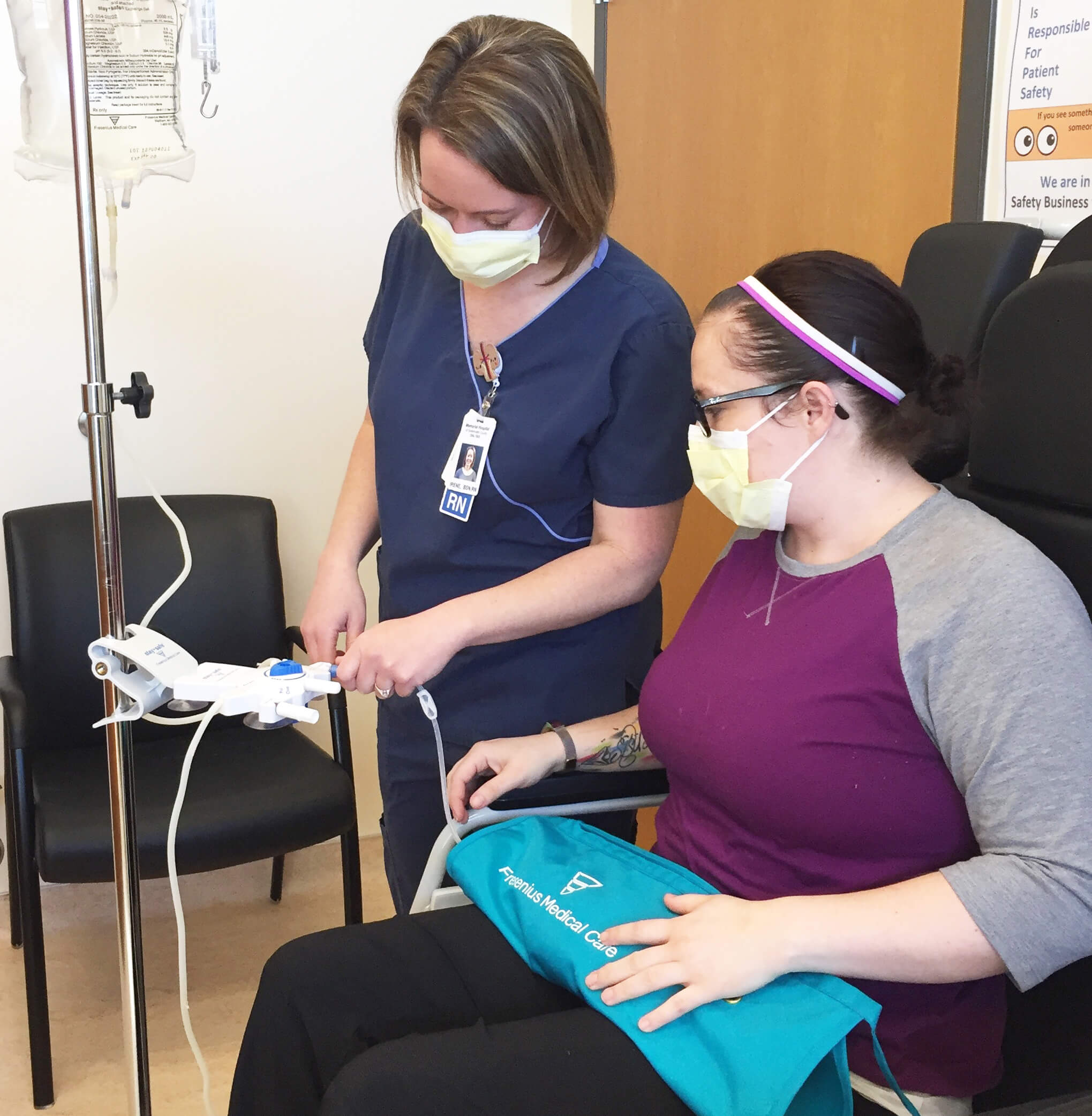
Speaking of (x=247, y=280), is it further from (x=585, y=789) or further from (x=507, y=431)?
(x=585, y=789)

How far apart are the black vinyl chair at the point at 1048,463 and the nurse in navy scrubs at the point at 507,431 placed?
0.38 metres

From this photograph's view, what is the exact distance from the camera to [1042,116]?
1592 millimetres

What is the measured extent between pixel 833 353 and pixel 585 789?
555mm

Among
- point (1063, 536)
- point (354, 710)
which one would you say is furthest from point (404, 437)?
point (354, 710)

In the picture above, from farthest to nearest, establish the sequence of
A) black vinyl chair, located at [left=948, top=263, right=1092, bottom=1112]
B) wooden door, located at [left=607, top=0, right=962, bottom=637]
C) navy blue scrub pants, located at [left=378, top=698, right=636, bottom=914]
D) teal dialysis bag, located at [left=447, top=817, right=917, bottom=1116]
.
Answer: wooden door, located at [left=607, top=0, right=962, bottom=637] < navy blue scrub pants, located at [left=378, top=698, right=636, bottom=914] < black vinyl chair, located at [left=948, top=263, right=1092, bottom=1112] < teal dialysis bag, located at [left=447, top=817, right=917, bottom=1116]

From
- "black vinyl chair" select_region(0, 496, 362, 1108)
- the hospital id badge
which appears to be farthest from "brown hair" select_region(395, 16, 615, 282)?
"black vinyl chair" select_region(0, 496, 362, 1108)

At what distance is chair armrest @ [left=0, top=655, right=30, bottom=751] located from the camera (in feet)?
6.15

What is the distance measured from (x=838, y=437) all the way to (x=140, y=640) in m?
0.67

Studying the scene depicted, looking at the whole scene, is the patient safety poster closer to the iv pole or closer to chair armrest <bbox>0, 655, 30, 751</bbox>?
the iv pole

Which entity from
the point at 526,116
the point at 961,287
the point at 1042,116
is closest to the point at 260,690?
the point at 526,116

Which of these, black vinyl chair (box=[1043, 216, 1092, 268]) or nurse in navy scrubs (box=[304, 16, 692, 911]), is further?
nurse in navy scrubs (box=[304, 16, 692, 911])

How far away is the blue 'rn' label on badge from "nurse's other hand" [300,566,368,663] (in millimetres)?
178

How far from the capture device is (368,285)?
8.22 feet

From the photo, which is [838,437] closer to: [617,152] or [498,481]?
[498,481]
